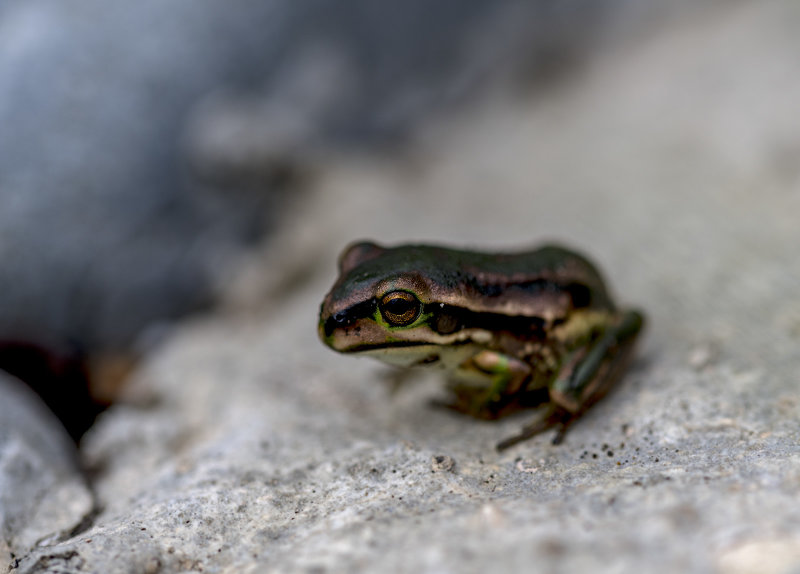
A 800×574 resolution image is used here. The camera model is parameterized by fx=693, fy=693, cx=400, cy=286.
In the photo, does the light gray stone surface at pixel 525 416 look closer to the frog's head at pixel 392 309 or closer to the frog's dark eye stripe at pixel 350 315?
the frog's head at pixel 392 309

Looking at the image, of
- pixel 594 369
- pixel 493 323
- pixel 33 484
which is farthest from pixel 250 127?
pixel 594 369

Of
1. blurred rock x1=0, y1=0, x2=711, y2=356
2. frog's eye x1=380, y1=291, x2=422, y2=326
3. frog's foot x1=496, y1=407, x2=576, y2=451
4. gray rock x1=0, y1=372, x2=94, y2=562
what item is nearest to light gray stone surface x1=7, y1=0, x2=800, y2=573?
frog's foot x1=496, y1=407, x2=576, y2=451

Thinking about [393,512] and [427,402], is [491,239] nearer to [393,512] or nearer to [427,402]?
[427,402]

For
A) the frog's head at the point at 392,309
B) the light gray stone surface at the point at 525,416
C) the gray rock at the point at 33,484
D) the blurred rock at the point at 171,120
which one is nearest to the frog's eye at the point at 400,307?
the frog's head at the point at 392,309

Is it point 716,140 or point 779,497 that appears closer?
point 779,497

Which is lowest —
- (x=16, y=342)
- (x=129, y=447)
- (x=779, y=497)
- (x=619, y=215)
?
(x=779, y=497)

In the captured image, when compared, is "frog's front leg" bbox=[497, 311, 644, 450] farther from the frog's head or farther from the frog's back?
the frog's head

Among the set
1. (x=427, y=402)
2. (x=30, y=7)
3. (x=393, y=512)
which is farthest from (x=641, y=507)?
(x=30, y=7)
